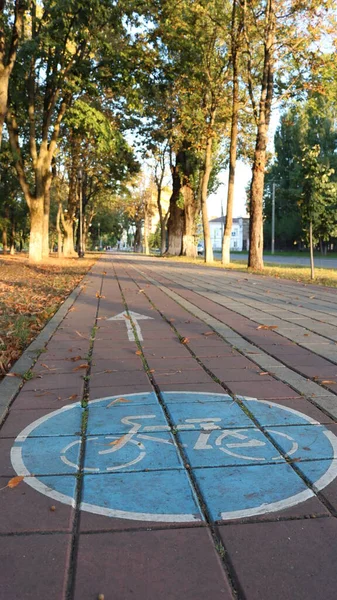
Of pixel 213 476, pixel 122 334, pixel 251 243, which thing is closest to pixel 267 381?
pixel 213 476

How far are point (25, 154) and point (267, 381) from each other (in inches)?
947

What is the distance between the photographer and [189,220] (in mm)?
38156

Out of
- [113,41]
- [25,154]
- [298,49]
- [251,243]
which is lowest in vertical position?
[251,243]

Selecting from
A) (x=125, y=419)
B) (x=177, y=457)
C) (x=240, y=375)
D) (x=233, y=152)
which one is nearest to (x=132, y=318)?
(x=240, y=375)

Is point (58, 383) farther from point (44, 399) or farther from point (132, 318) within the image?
point (132, 318)

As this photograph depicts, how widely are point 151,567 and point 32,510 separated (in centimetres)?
71

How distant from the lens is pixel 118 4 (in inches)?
774

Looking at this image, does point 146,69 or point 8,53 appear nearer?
point 8,53

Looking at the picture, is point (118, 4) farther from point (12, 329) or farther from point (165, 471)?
point (165, 471)

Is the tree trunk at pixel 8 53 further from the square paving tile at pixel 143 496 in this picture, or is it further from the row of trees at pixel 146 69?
the square paving tile at pixel 143 496

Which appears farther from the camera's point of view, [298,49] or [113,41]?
[113,41]

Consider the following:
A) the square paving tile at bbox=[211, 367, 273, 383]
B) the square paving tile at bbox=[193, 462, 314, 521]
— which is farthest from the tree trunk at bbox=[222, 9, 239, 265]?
the square paving tile at bbox=[193, 462, 314, 521]

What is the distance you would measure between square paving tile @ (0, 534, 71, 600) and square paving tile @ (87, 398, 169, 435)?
128cm

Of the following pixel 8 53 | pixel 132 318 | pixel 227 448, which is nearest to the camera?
pixel 227 448
